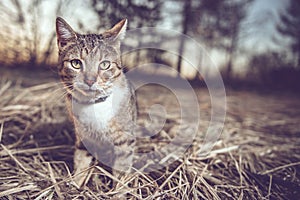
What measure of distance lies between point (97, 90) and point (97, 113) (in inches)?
4.0

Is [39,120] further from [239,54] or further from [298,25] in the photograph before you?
[298,25]

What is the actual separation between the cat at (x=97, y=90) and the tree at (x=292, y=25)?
1.75m

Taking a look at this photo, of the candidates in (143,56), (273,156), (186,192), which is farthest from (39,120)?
(273,156)

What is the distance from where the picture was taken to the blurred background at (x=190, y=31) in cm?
153

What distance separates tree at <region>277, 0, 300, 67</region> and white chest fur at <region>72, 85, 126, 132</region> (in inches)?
71.8

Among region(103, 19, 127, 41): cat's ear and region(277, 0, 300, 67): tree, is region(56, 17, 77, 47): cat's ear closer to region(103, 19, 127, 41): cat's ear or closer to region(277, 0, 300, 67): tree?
region(103, 19, 127, 41): cat's ear

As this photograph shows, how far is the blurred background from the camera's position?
5.01 feet

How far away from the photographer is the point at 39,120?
1.70 meters

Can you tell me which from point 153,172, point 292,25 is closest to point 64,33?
point 153,172

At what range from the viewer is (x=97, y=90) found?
1.15 m

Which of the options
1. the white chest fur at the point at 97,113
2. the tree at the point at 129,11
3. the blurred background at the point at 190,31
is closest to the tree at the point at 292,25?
the blurred background at the point at 190,31

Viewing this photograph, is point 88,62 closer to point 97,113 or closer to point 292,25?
point 97,113

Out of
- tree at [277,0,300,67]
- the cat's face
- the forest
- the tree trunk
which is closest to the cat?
the cat's face

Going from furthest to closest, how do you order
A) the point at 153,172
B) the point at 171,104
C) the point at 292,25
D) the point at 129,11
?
the point at 292,25
the point at 171,104
the point at 129,11
the point at 153,172
